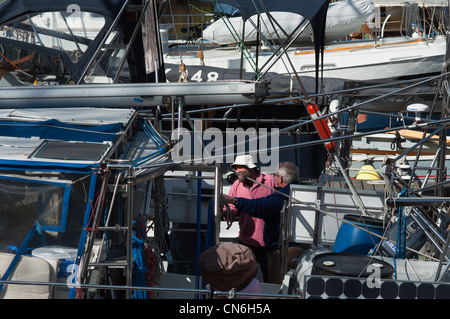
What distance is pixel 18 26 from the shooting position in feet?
27.1

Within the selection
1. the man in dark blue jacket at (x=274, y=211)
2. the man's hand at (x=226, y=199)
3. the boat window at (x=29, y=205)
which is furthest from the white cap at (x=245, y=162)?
the boat window at (x=29, y=205)

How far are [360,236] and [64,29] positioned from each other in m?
5.36

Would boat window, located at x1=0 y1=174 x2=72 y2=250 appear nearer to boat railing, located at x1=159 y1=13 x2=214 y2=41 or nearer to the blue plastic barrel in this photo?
the blue plastic barrel

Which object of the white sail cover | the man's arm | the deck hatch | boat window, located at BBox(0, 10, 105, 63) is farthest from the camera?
the white sail cover

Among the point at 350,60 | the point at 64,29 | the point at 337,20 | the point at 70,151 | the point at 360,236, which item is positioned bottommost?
the point at 360,236

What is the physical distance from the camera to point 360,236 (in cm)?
528

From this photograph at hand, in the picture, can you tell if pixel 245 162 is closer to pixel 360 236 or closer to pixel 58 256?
pixel 360 236

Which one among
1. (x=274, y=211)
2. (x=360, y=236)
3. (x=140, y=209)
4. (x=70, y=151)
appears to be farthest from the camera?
(x=274, y=211)

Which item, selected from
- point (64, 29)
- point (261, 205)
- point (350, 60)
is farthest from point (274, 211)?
point (350, 60)

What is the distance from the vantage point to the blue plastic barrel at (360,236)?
5.26 metres

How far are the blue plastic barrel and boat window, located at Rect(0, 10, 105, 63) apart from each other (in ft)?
14.1

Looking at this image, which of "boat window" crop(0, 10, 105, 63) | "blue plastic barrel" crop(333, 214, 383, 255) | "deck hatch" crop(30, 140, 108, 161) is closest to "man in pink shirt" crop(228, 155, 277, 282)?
"blue plastic barrel" crop(333, 214, 383, 255)

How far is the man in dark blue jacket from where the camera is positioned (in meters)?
5.41

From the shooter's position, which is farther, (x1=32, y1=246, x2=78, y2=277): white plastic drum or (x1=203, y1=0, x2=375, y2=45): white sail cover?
(x1=203, y1=0, x2=375, y2=45): white sail cover
